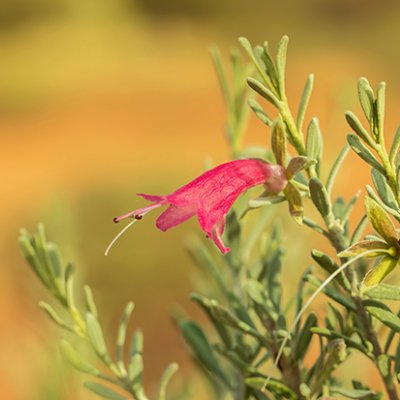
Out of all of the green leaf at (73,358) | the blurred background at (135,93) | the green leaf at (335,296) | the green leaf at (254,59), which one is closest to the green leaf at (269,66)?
the green leaf at (254,59)

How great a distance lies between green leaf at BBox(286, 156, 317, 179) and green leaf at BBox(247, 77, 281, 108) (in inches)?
1.2

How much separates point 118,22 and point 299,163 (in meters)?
6.32

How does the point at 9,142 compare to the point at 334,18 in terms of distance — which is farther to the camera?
the point at 334,18

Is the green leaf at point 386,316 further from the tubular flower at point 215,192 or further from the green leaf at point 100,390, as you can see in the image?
the green leaf at point 100,390

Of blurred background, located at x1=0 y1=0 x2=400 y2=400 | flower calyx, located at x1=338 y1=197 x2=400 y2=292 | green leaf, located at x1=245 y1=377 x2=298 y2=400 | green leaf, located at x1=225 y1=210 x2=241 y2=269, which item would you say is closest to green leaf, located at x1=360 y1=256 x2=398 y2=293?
flower calyx, located at x1=338 y1=197 x2=400 y2=292

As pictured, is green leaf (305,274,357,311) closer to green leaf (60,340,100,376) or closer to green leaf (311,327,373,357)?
green leaf (311,327,373,357)

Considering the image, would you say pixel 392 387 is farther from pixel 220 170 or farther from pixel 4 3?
pixel 4 3

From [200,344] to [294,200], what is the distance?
0.63 ft

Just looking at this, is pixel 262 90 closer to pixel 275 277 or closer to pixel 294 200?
pixel 294 200

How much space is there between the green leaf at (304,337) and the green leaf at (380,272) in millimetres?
88

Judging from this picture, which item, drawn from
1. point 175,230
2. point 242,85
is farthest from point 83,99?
point 242,85

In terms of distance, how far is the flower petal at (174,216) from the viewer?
0.43 metres

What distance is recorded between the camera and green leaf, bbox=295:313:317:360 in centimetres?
48

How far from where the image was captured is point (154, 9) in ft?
22.5
